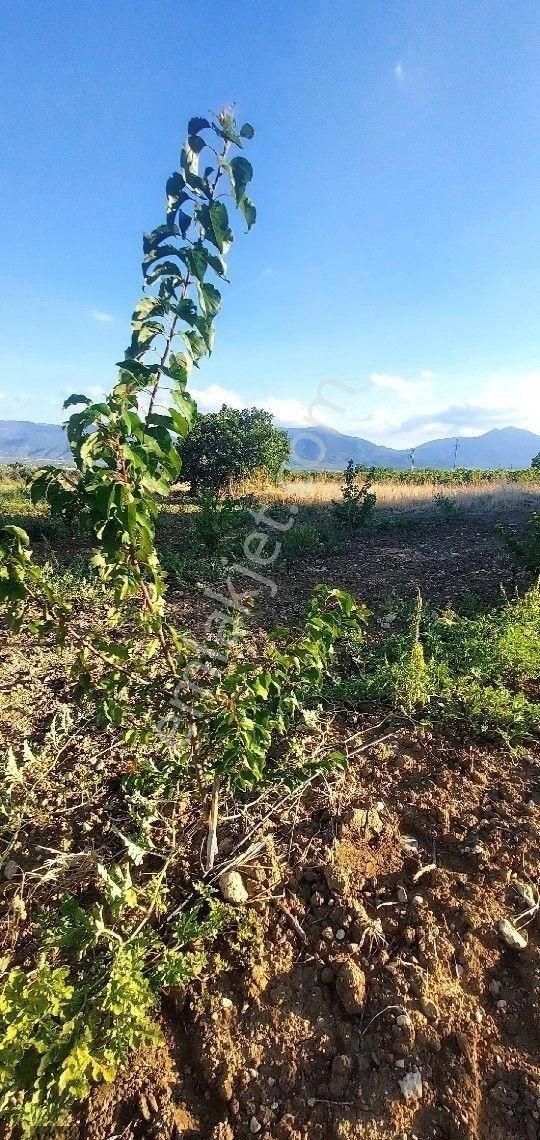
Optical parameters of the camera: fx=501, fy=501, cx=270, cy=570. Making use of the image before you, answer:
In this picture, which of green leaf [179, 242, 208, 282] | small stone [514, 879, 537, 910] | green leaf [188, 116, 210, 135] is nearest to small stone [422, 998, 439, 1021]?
small stone [514, 879, 537, 910]

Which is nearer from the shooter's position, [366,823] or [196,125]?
[196,125]

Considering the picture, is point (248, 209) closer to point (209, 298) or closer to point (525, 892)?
point (209, 298)

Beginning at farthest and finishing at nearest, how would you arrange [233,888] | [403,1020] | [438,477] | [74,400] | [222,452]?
[438,477]
[222,452]
[233,888]
[403,1020]
[74,400]

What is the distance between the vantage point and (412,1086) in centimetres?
135

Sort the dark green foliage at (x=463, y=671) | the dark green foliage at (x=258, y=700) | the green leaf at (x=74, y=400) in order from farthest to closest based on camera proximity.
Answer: the dark green foliage at (x=463, y=671) → the dark green foliage at (x=258, y=700) → the green leaf at (x=74, y=400)

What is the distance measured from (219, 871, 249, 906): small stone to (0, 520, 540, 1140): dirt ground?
46 mm

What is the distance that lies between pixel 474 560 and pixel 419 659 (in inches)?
149

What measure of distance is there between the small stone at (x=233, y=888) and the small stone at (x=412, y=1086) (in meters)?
0.67

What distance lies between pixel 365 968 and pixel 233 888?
0.50 m

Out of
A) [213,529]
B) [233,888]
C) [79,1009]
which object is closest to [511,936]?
[233,888]

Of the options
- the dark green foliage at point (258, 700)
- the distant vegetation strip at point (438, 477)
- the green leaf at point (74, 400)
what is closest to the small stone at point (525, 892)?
the dark green foliage at point (258, 700)

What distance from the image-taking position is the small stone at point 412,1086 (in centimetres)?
134

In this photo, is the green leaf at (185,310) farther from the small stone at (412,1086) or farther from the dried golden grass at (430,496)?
the dried golden grass at (430,496)

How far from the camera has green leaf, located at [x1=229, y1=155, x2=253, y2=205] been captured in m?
1.34
